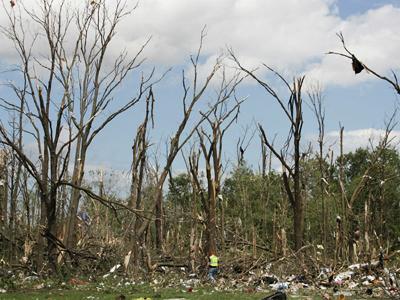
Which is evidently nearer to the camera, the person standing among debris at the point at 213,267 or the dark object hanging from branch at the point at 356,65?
the dark object hanging from branch at the point at 356,65

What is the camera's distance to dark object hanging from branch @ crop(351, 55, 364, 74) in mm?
6250

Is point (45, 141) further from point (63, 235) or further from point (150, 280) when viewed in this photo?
point (150, 280)

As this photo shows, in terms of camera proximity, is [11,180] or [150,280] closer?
[150,280]

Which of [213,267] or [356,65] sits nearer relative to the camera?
[356,65]

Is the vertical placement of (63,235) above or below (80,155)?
below

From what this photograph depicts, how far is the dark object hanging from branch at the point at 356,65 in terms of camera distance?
20.5 ft

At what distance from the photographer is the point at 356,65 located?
6.29 metres

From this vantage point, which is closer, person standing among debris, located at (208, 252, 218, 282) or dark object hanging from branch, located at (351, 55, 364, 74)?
dark object hanging from branch, located at (351, 55, 364, 74)

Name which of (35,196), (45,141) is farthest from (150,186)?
(45,141)

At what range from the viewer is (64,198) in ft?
53.3

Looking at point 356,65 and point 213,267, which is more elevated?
point 356,65

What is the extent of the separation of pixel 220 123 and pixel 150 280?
5440 millimetres

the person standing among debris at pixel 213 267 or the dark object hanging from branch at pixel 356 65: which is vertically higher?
the dark object hanging from branch at pixel 356 65

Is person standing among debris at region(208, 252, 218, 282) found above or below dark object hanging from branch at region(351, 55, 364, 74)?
below
